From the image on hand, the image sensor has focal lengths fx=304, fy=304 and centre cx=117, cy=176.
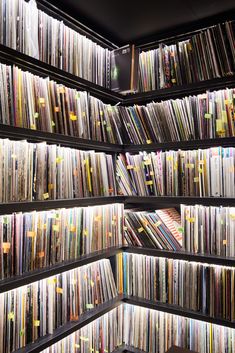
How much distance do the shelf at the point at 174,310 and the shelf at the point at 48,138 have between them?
1157 mm

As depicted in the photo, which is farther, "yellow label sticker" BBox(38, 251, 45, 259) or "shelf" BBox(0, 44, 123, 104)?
"yellow label sticker" BBox(38, 251, 45, 259)

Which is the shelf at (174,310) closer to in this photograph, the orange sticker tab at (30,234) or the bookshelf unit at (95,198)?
the bookshelf unit at (95,198)

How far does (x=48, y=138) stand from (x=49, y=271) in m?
0.73

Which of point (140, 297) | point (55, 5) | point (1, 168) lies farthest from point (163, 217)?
point (55, 5)

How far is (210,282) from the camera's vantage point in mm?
1993

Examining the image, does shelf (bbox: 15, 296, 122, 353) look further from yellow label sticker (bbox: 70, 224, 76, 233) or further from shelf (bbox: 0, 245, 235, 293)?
yellow label sticker (bbox: 70, 224, 76, 233)

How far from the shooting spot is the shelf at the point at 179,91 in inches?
78.9

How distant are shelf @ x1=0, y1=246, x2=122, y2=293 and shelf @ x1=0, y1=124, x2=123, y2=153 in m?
0.71

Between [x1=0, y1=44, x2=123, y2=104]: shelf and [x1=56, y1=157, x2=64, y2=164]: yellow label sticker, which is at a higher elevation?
[x1=0, y1=44, x2=123, y2=104]: shelf

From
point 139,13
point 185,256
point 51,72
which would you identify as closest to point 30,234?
point 51,72

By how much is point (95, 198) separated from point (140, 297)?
0.87 metres

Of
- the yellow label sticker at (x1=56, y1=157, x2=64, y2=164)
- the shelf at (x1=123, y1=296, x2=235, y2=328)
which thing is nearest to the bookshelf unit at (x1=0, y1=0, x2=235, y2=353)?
the shelf at (x1=123, y1=296, x2=235, y2=328)

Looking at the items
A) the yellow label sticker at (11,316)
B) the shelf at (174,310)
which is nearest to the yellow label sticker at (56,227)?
the yellow label sticker at (11,316)

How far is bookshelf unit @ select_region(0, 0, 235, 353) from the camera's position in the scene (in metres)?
1.54
